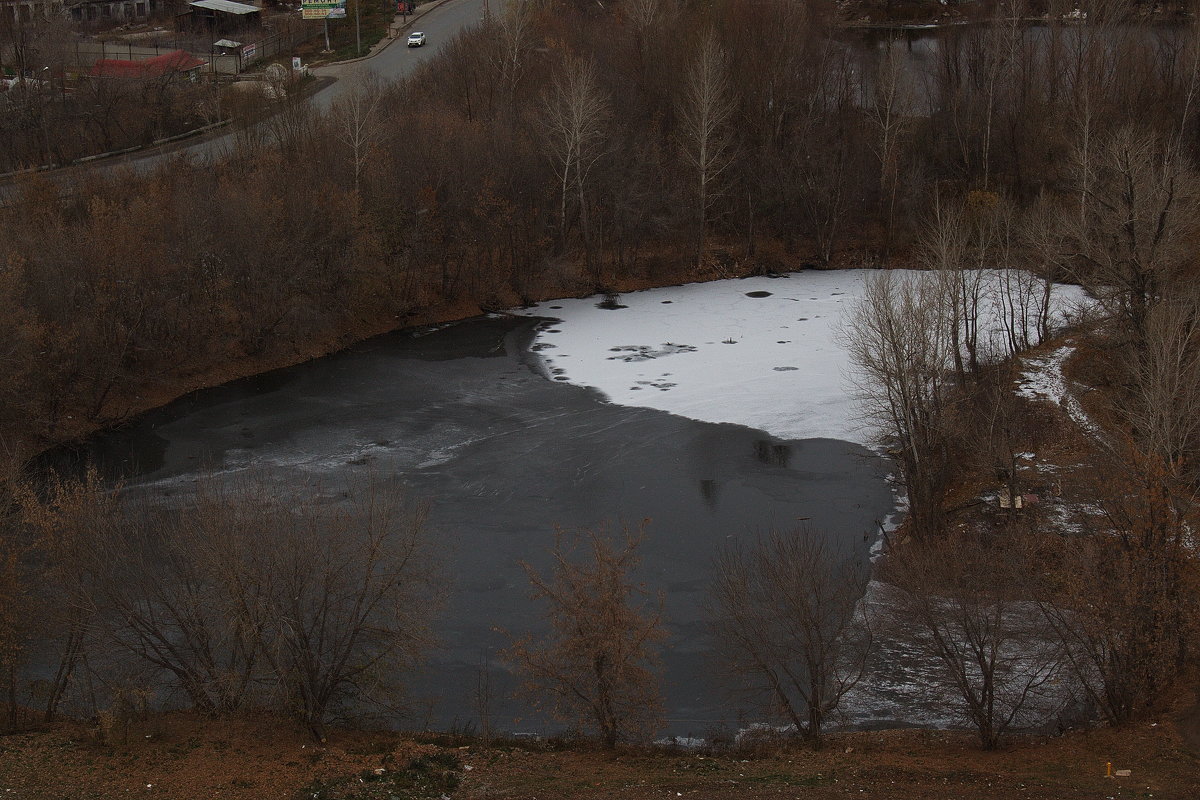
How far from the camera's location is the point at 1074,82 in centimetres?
5428

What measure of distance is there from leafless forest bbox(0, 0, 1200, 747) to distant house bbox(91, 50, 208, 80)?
550 inches

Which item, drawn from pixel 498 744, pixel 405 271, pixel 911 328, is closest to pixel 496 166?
pixel 405 271

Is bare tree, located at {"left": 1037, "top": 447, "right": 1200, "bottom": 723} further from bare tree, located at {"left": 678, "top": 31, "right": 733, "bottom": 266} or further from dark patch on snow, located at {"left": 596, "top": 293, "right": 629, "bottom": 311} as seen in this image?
bare tree, located at {"left": 678, "top": 31, "right": 733, "bottom": 266}

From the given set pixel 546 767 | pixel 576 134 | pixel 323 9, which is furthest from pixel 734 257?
pixel 546 767

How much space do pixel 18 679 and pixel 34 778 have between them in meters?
4.43

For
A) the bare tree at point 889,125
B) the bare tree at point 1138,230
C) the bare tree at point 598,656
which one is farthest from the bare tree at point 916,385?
the bare tree at point 889,125

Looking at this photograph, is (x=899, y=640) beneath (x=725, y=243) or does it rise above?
beneath

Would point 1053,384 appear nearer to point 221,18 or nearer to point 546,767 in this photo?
point 546,767

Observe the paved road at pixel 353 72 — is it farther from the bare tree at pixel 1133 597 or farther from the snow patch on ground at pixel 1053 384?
the bare tree at pixel 1133 597

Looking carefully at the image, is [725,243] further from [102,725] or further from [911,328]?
[102,725]

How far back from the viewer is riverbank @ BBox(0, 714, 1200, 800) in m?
16.8

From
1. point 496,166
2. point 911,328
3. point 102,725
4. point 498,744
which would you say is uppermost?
point 496,166

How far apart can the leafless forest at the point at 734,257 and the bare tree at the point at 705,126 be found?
0.85ft

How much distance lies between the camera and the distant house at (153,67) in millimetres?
60750
